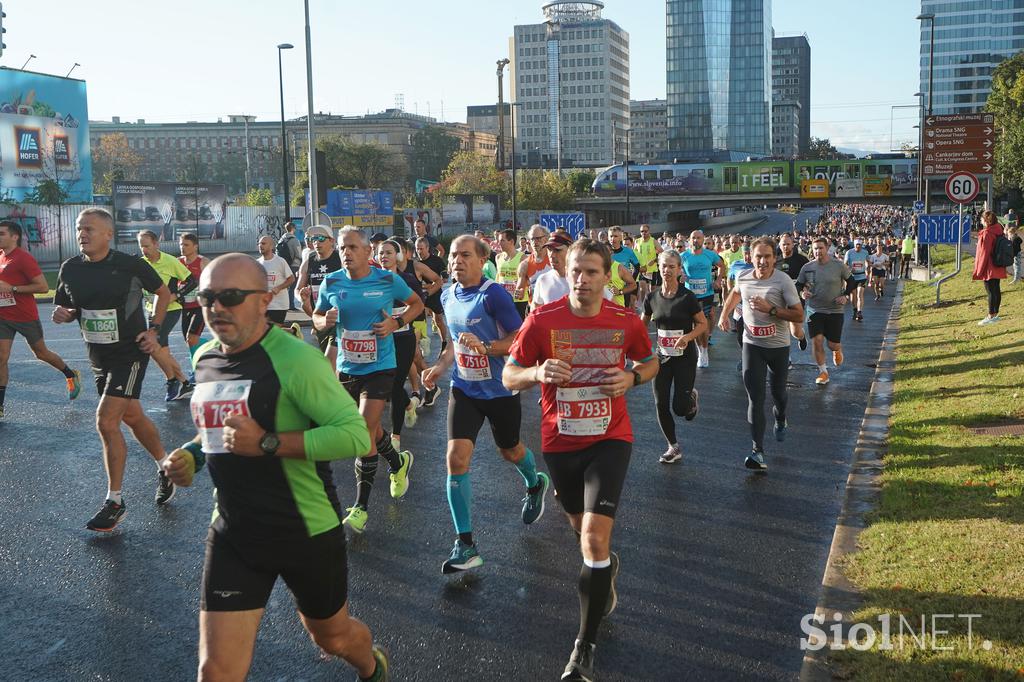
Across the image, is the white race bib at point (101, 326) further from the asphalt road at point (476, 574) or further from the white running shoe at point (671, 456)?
the white running shoe at point (671, 456)

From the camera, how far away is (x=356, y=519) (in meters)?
6.81

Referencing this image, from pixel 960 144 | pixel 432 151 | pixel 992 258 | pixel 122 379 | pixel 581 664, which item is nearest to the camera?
pixel 581 664

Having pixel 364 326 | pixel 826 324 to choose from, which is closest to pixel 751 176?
pixel 826 324

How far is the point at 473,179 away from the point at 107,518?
77.1 meters

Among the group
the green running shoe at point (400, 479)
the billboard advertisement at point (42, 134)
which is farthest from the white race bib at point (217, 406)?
the billboard advertisement at point (42, 134)

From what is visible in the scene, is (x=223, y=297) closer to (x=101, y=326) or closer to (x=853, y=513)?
(x=101, y=326)

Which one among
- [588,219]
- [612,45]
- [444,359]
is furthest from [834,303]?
[612,45]

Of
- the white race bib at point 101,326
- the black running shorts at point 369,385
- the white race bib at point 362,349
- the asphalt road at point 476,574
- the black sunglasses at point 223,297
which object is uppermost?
the black sunglasses at point 223,297

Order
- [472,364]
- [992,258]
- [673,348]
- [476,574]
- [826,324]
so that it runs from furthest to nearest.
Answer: [992,258]
[826,324]
[673,348]
[472,364]
[476,574]

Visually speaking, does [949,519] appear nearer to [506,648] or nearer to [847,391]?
[506,648]

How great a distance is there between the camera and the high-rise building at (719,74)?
191 meters

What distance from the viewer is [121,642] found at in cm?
498

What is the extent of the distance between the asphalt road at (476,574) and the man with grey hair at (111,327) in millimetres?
473

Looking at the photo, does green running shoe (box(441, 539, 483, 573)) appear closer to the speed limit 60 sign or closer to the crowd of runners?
the crowd of runners
